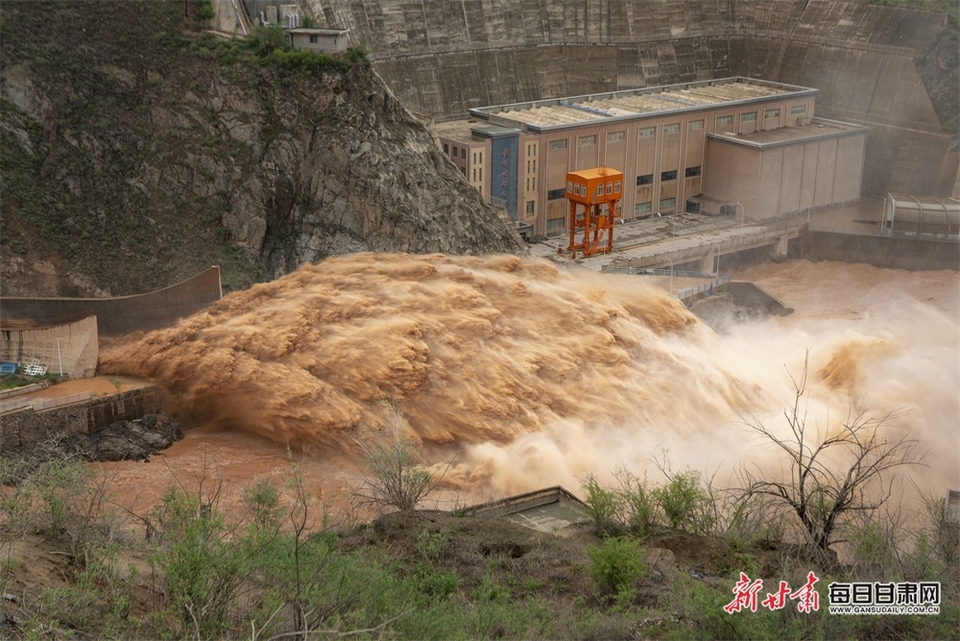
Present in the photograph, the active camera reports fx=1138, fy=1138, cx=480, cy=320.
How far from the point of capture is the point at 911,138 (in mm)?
65938

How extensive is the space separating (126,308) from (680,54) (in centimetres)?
4740

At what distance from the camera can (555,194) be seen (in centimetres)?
5888

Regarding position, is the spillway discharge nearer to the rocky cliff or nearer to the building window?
the rocky cliff

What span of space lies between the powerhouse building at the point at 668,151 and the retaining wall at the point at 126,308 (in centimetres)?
1977

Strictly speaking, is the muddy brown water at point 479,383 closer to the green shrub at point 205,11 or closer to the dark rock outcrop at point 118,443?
the dark rock outcrop at point 118,443

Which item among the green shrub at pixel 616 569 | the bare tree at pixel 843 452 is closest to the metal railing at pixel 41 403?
the green shrub at pixel 616 569

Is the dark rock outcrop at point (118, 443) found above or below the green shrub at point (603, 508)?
below

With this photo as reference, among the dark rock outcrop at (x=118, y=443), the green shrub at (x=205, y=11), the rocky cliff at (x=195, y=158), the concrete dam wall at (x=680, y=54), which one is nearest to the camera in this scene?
the dark rock outcrop at (x=118, y=443)

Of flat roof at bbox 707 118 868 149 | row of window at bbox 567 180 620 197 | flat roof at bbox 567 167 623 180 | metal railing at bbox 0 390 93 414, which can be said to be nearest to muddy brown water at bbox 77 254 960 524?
metal railing at bbox 0 390 93 414

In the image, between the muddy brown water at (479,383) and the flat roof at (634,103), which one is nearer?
the muddy brown water at (479,383)

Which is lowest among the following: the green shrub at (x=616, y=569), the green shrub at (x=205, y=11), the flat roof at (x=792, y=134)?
the green shrub at (x=616, y=569)

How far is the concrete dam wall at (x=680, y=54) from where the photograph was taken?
212ft

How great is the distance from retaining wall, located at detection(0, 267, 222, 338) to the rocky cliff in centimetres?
492

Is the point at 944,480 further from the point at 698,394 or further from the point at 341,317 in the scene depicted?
the point at 341,317
